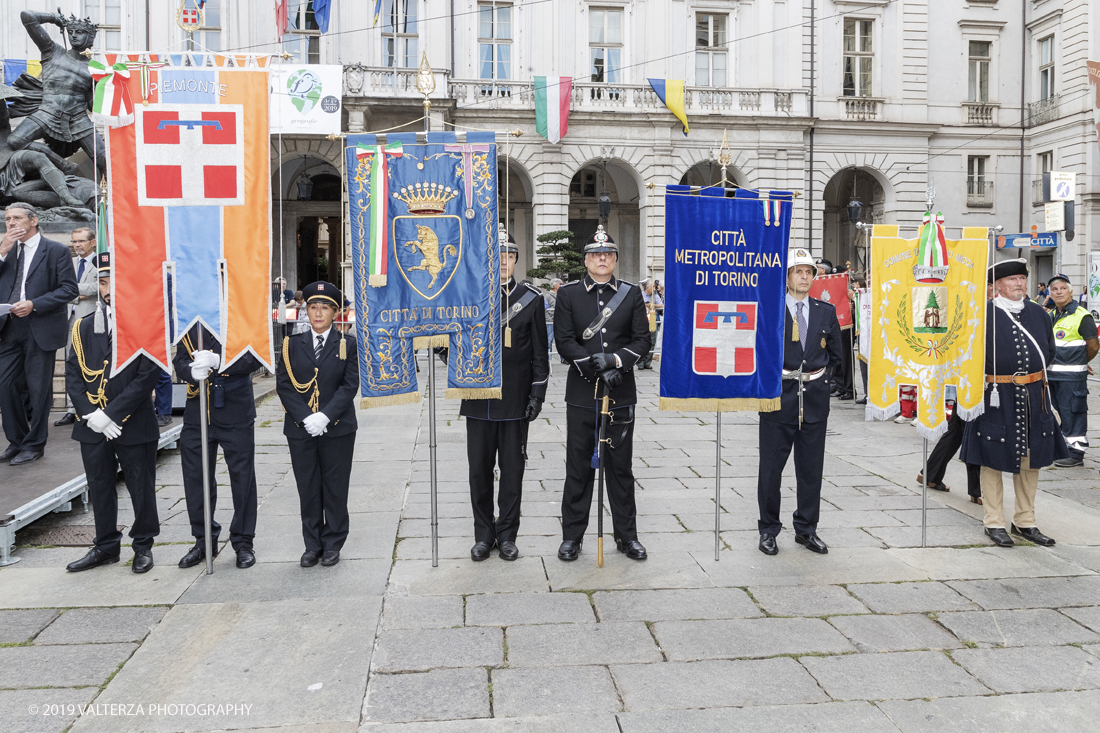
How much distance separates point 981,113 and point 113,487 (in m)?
31.2

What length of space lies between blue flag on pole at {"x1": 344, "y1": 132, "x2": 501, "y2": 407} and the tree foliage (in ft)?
57.1

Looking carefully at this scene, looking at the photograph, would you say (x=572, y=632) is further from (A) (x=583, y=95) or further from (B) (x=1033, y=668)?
(A) (x=583, y=95)

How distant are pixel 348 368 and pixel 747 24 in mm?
25488

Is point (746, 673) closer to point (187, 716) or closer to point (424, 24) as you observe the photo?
point (187, 716)

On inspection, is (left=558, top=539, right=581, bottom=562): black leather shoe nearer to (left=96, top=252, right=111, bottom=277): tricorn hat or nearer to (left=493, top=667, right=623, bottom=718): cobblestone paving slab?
(left=493, top=667, right=623, bottom=718): cobblestone paving slab

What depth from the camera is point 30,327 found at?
6.85m

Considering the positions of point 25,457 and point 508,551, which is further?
point 25,457

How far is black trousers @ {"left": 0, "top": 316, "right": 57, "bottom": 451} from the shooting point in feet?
22.4

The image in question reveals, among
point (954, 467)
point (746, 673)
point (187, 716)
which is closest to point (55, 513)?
point (187, 716)

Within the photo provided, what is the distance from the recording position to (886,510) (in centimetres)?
641

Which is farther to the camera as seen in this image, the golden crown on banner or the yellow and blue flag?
the yellow and blue flag

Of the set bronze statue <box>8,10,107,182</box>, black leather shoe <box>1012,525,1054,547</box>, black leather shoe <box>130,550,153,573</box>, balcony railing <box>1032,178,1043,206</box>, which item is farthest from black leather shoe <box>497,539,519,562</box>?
balcony railing <box>1032,178,1043,206</box>

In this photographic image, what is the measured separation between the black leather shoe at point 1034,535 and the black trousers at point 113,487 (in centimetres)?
559

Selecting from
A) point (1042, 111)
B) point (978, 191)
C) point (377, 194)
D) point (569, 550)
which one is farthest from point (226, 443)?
point (1042, 111)
